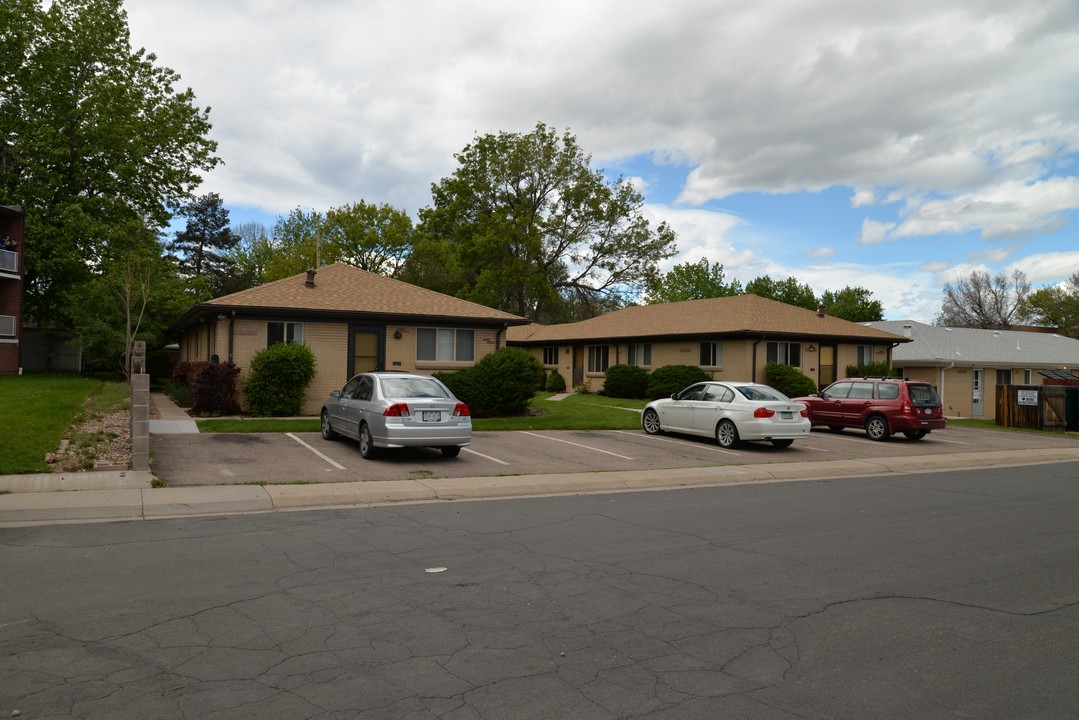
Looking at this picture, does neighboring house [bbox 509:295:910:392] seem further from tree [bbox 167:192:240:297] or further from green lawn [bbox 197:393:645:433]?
tree [bbox 167:192:240:297]

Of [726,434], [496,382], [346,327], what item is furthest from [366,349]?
[726,434]

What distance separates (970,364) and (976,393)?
1886mm

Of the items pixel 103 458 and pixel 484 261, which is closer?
pixel 103 458

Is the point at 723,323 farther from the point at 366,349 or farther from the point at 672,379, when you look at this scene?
the point at 366,349

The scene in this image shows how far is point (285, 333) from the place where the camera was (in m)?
21.1

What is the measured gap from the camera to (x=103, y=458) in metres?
12.2

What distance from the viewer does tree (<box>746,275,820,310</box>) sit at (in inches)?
2943

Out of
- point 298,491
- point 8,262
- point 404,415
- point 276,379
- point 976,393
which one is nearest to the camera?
point 298,491

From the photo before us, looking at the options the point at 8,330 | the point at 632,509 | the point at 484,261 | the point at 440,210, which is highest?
the point at 440,210

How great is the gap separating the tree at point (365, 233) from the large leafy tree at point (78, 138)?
18088mm

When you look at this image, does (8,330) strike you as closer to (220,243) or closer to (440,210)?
(440,210)

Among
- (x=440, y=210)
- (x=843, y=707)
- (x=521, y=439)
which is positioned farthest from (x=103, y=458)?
(x=440, y=210)

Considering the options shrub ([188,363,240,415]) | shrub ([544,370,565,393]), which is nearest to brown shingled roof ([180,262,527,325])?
shrub ([188,363,240,415])

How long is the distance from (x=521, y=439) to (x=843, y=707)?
13.4 metres
